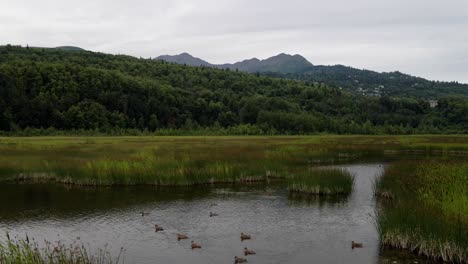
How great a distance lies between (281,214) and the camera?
20.4 meters

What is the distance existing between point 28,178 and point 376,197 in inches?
847

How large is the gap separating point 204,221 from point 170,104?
9132 centimetres

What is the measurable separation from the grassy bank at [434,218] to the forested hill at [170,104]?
72196 millimetres

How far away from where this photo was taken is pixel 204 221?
1934cm

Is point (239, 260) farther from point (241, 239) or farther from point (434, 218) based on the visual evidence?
point (434, 218)

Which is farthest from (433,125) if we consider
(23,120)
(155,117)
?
(23,120)

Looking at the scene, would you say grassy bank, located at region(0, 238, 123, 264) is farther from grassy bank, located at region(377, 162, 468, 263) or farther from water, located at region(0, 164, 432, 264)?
grassy bank, located at region(377, 162, 468, 263)

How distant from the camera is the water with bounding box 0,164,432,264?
14.9 metres

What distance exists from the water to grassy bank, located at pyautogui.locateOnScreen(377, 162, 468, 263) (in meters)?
0.57

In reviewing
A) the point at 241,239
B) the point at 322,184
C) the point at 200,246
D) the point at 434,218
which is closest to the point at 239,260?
the point at 200,246

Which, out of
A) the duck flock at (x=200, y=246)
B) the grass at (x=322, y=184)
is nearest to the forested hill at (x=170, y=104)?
the grass at (x=322, y=184)

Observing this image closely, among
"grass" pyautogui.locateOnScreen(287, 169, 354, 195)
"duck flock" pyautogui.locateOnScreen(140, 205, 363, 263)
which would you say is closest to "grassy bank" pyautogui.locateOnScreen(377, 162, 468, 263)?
"duck flock" pyautogui.locateOnScreen(140, 205, 363, 263)

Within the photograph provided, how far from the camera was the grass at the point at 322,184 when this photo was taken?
2414 cm

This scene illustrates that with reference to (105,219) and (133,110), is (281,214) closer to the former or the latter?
(105,219)
